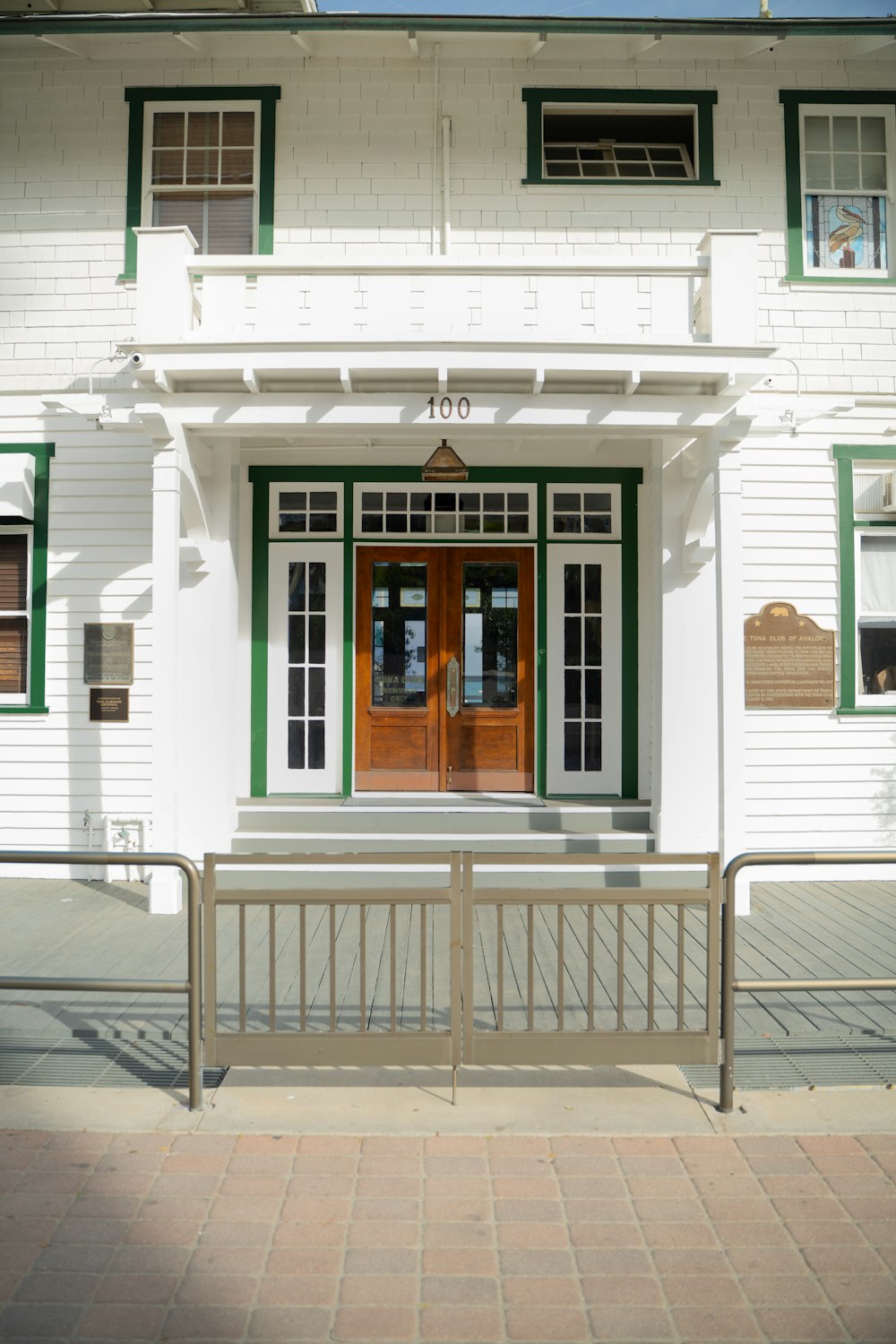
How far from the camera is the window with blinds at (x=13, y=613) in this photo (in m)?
9.23

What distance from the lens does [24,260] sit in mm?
9125

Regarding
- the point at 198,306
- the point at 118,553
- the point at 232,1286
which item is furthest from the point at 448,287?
the point at 232,1286

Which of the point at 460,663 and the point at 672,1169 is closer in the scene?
the point at 672,1169

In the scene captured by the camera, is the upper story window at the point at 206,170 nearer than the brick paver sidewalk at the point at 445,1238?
No

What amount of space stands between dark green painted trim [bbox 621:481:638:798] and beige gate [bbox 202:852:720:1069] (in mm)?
1591

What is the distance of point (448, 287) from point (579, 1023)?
5422 millimetres

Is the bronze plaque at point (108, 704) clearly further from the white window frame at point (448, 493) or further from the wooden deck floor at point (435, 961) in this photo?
the white window frame at point (448, 493)

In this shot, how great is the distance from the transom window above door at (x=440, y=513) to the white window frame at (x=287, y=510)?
0.20 metres

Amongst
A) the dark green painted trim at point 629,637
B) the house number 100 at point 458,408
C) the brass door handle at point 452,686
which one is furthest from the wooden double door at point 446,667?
the house number 100 at point 458,408

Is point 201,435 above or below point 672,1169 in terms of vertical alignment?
above

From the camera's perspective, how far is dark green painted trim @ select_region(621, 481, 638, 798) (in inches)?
381

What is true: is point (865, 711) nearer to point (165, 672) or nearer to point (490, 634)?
point (490, 634)

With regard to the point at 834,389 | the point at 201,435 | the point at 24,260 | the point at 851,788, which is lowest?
the point at 851,788

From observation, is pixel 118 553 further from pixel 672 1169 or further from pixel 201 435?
pixel 672 1169
